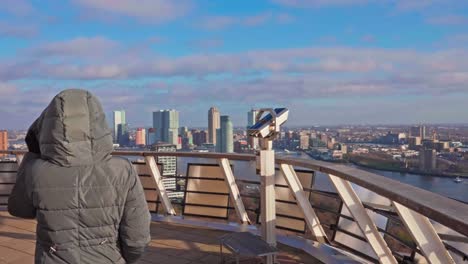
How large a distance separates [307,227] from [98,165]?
3.18 m

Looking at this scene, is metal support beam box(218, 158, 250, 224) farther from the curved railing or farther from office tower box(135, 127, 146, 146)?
office tower box(135, 127, 146, 146)

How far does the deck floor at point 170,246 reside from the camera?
4.26 metres

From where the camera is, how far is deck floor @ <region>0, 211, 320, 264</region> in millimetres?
4258

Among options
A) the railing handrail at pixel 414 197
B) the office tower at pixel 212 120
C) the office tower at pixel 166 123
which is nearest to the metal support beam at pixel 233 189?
the railing handrail at pixel 414 197

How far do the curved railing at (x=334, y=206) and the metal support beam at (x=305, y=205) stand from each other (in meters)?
0.01

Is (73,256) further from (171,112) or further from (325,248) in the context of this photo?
(171,112)

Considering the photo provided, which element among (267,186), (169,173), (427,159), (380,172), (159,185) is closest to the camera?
(267,186)

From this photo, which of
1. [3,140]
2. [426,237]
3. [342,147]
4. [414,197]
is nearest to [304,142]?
[342,147]

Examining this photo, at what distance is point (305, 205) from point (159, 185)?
2.47 metres

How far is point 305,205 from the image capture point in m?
4.30

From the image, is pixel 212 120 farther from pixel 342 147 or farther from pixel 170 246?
pixel 170 246

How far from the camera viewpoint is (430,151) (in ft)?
21.9

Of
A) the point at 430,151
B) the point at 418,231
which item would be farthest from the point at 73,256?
the point at 430,151

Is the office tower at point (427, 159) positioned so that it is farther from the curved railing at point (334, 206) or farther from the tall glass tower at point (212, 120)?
the tall glass tower at point (212, 120)
